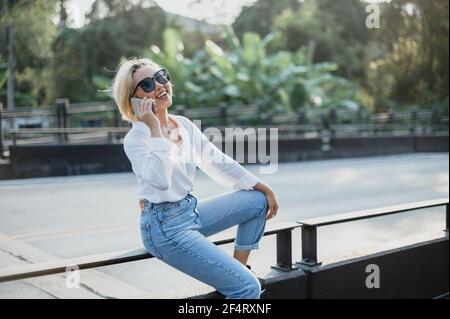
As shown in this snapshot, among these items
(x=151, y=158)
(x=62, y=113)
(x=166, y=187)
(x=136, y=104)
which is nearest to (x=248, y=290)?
(x=166, y=187)

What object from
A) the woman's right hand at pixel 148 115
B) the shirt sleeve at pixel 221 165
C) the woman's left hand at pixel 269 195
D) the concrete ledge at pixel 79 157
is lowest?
the concrete ledge at pixel 79 157

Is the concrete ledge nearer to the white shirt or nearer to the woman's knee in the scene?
the white shirt

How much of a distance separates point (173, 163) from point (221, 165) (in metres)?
0.44

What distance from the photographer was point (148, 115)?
9.91ft

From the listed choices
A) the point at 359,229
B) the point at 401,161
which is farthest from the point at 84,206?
the point at 401,161

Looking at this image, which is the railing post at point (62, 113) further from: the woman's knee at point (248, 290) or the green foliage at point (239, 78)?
the woman's knee at point (248, 290)

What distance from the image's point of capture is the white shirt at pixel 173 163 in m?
2.93

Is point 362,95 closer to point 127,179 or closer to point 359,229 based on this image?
point 127,179

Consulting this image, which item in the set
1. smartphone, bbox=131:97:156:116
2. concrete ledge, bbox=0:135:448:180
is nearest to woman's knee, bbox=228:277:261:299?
smartphone, bbox=131:97:156:116

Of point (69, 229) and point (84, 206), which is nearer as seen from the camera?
point (69, 229)

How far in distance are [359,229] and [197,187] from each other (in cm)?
461

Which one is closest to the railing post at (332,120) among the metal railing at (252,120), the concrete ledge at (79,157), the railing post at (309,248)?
the metal railing at (252,120)

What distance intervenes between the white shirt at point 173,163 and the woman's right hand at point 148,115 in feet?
0.17

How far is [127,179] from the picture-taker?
41.9 ft
